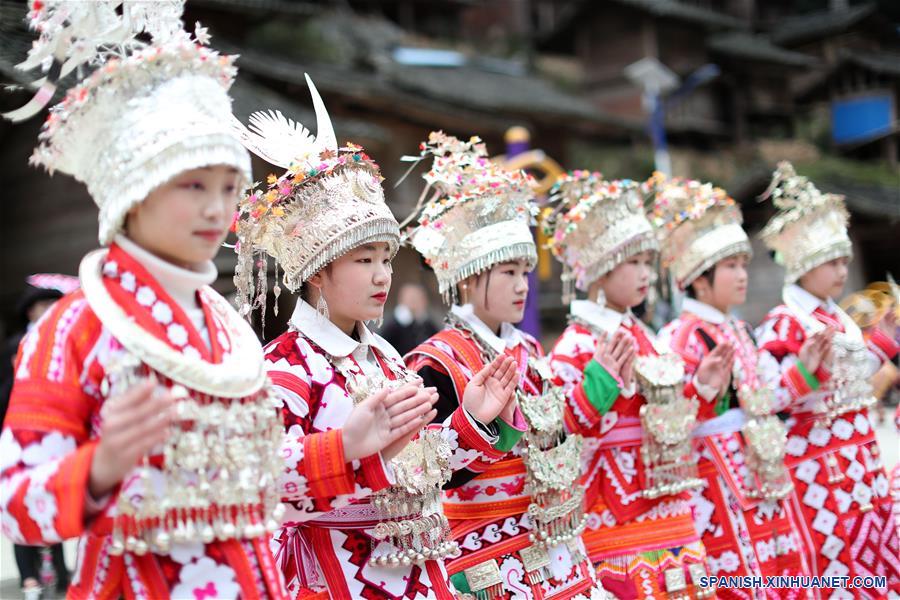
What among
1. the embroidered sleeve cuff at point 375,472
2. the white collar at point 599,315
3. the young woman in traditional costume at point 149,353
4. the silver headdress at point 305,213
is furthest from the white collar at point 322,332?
the white collar at point 599,315

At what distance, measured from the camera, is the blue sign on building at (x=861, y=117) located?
2586 cm

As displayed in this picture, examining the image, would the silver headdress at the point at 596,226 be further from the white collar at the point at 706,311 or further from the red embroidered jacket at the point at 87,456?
the red embroidered jacket at the point at 87,456

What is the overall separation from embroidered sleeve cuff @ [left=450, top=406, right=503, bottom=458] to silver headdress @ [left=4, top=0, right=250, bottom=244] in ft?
4.40

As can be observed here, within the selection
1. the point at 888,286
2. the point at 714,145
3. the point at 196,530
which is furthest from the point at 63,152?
the point at 714,145

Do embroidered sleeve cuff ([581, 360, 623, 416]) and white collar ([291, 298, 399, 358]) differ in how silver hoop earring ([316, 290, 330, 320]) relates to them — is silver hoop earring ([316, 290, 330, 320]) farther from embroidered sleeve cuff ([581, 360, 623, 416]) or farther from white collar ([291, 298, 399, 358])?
embroidered sleeve cuff ([581, 360, 623, 416])

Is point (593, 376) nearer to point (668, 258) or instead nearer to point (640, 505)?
point (640, 505)

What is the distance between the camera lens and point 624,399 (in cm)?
449

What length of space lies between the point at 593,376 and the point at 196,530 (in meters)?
2.36

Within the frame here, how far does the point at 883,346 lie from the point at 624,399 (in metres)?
2.11

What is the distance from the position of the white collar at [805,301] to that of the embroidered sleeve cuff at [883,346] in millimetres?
317

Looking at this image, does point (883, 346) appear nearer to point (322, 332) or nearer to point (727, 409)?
point (727, 409)

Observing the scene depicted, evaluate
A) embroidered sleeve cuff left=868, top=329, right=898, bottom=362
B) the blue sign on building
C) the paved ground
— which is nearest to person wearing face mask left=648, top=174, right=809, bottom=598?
embroidered sleeve cuff left=868, top=329, right=898, bottom=362

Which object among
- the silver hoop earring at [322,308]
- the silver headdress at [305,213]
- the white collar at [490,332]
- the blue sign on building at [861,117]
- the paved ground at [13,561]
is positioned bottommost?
the paved ground at [13,561]

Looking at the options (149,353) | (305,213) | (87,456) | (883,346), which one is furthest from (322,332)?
(883,346)
